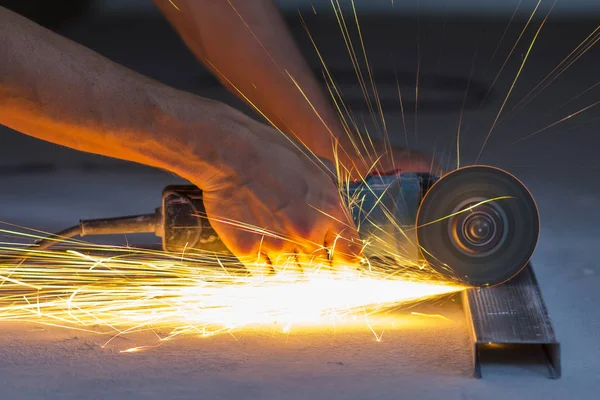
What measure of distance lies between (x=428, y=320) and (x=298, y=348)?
13.0 inches

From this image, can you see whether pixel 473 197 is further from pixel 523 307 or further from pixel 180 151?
pixel 180 151

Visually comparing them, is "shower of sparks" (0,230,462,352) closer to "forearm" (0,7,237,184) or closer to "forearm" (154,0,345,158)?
"forearm" (0,7,237,184)

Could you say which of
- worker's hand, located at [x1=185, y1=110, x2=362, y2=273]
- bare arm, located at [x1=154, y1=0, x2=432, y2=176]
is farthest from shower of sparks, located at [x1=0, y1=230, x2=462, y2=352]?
bare arm, located at [x1=154, y1=0, x2=432, y2=176]

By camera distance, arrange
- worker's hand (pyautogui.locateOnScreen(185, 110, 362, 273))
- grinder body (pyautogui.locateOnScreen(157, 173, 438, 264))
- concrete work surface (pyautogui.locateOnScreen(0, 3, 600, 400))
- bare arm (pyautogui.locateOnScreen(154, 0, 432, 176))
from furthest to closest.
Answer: bare arm (pyautogui.locateOnScreen(154, 0, 432, 176)), grinder body (pyautogui.locateOnScreen(157, 173, 438, 264)), worker's hand (pyautogui.locateOnScreen(185, 110, 362, 273)), concrete work surface (pyautogui.locateOnScreen(0, 3, 600, 400))

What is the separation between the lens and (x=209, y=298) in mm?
1983

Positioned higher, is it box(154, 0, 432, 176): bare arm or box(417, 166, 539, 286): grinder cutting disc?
box(154, 0, 432, 176): bare arm

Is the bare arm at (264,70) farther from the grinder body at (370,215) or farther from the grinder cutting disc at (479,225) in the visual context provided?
the grinder cutting disc at (479,225)

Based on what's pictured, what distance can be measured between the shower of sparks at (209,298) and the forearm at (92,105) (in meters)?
0.31

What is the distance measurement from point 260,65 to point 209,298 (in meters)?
0.86

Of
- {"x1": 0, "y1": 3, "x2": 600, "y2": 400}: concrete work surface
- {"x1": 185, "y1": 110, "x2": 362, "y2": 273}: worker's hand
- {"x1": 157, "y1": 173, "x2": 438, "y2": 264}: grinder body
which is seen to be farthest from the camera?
{"x1": 157, "y1": 173, "x2": 438, "y2": 264}: grinder body

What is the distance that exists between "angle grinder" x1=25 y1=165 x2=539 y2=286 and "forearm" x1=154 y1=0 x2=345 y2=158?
2.02ft

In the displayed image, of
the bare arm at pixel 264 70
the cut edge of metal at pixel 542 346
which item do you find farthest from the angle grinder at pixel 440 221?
the bare arm at pixel 264 70

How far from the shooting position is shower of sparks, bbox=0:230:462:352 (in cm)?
192

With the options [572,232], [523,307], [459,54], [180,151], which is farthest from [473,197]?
[459,54]
